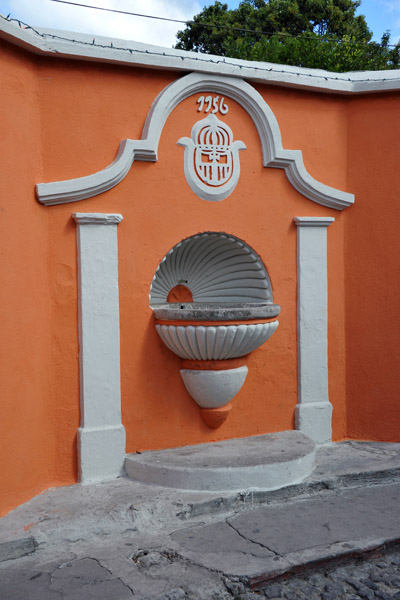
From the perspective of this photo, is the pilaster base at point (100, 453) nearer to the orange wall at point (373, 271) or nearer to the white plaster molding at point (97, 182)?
the white plaster molding at point (97, 182)

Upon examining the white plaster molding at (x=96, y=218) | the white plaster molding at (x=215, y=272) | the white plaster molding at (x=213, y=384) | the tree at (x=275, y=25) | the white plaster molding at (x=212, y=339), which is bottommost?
the white plaster molding at (x=213, y=384)

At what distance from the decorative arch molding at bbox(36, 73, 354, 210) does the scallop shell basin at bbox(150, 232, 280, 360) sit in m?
0.70

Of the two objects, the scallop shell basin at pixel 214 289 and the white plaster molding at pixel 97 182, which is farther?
the scallop shell basin at pixel 214 289

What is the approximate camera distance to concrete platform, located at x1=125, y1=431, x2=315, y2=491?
3.79 m

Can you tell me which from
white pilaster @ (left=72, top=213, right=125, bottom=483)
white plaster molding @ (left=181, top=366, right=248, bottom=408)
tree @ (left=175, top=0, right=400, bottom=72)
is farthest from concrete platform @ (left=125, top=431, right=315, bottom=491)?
tree @ (left=175, top=0, right=400, bottom=72)

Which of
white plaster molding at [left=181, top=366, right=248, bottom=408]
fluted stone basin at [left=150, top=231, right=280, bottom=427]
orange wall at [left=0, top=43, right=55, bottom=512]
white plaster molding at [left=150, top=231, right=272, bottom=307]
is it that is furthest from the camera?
white plaster molding at [left=150, top=231, right=272, bottom=307]

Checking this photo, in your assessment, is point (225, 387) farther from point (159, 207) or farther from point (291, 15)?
point (291, 15)

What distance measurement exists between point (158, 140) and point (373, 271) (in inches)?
81.7

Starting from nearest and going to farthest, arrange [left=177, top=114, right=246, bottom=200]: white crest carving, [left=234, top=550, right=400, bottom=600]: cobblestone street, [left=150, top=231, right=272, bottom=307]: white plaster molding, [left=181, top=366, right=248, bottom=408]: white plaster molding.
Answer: [left=234, top=550, right=400, bottom=600]: cobblestone street
[left=181, top=366, right=248, bottom=408]: white plaster molding
[left=177, top=114, right=246, bottom=200]: white crest carving
[left=150, top=231, right=272, bottom=307]: white plaster molding

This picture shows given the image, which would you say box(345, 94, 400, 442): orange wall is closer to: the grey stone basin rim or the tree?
the grey stone basin rim

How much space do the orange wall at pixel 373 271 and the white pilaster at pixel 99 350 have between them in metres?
2.06

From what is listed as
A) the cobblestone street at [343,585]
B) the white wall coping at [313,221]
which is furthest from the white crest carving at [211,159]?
the cobblestone street at [343,585]

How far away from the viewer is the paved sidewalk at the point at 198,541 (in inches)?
112

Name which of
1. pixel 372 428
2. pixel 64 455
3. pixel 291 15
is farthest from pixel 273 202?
pixel 291 15
